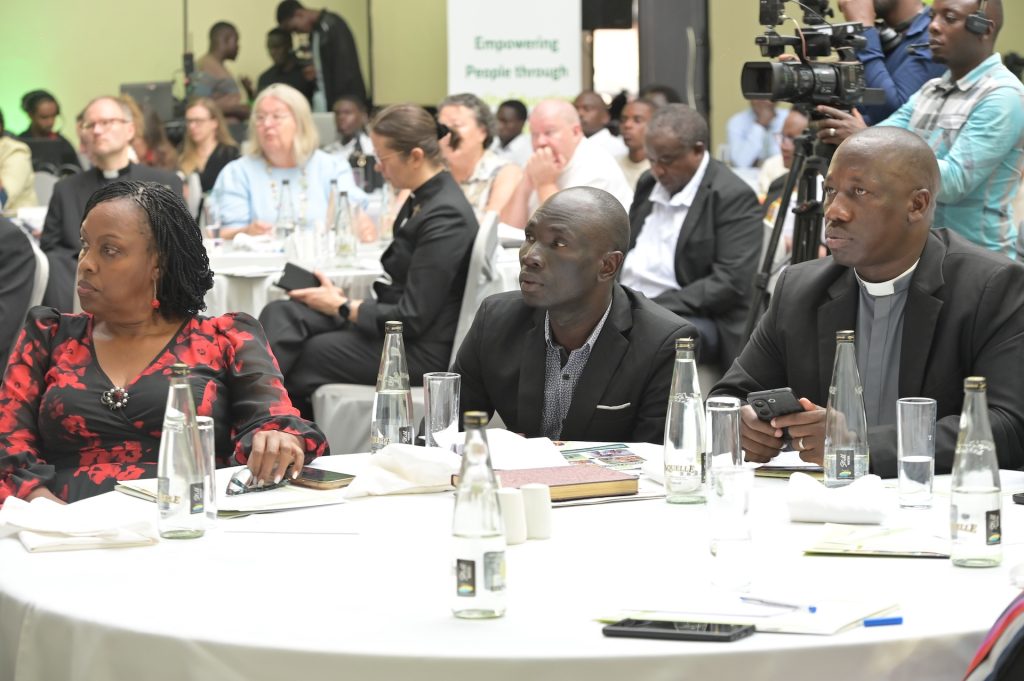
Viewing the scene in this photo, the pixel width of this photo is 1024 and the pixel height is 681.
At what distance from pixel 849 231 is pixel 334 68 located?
10124 millimetres

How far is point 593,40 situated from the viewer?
37.5 feet

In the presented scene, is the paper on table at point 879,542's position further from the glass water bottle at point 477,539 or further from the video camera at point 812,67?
the video camera at point 812,67

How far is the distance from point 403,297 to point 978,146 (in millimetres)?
1907

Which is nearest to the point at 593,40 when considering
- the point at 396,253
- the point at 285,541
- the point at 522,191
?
the point at 522,191

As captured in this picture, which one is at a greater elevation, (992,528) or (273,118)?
(273,118)

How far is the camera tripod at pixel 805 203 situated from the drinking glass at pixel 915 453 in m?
2.12

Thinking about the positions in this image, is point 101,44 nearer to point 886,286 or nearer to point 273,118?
point 273,118

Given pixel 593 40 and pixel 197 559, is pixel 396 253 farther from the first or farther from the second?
pixel 593 40

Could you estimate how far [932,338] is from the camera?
269 cm

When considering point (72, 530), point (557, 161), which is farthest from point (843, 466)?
point (557, 161)

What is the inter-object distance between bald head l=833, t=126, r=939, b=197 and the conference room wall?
10.6m

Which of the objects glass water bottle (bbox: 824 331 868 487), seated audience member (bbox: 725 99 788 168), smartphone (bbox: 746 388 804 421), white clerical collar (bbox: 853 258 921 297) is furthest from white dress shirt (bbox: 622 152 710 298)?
seated audience member (bbox: 725 99 788 168)

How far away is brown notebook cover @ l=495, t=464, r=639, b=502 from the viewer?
222cm

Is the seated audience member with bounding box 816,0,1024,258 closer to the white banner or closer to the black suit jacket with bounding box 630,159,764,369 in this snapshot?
A: the black suit jacket with bounding box 630,159,764,369
